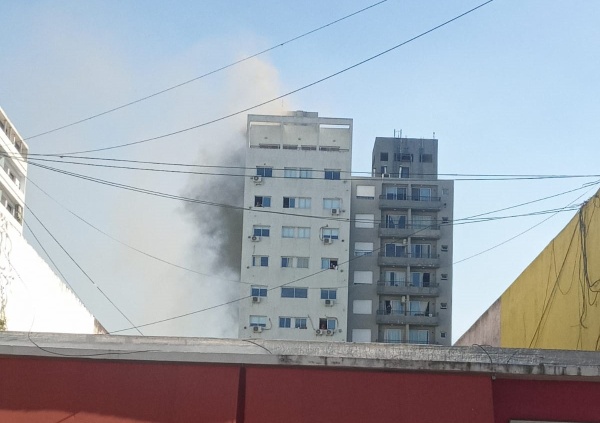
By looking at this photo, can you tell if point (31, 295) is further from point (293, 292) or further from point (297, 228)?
point (297, 228)

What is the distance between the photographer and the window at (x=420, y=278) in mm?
71375

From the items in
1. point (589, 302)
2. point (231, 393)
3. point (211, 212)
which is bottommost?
point (231, 393)

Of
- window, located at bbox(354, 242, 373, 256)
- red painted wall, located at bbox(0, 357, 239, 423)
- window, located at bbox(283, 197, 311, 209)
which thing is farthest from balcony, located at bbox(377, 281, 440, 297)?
red painted wall, located at bbox(0, 357, 239, 423)

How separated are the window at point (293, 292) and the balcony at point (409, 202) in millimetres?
9061

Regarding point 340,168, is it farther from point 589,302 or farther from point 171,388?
point 171,388

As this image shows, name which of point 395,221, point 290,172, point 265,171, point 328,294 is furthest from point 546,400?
point 395,221

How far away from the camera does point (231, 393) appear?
33.0ft

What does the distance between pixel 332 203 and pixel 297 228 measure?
325cm

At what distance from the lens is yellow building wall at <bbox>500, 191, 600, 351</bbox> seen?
14.2 m

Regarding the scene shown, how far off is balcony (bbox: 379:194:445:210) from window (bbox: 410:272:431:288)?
5.07 m

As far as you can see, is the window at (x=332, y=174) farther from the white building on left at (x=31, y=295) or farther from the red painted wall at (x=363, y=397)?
the red painted wall at (x=363, y=397)

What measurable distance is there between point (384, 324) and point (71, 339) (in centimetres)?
6067

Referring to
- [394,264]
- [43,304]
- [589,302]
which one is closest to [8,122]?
[394,264]

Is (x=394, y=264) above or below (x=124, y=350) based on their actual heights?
above
